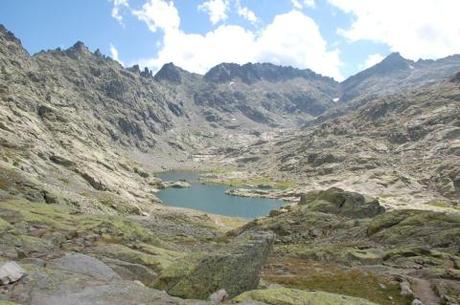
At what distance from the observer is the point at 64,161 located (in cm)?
16200

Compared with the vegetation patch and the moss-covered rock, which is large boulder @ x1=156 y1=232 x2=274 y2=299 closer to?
the moss-covered rock

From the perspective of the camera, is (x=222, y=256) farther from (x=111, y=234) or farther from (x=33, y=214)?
(x=33, y=214)

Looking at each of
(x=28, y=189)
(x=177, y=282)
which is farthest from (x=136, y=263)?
(x=28, y=189)

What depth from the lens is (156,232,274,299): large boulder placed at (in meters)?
24.9

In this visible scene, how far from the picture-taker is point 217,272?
1017 inches

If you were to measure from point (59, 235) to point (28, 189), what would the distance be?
42.2 m

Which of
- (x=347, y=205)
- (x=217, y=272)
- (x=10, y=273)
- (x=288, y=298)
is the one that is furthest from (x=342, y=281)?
(x=347, y=205)

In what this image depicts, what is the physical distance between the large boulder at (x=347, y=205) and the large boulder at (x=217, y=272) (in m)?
62.5

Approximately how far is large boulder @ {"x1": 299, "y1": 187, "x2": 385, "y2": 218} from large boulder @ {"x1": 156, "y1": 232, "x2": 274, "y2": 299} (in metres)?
62.5

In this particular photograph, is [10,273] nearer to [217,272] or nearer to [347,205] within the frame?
[217,272]

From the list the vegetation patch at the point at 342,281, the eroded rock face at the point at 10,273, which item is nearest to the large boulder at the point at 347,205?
the vegetation patch at the point at 342,281

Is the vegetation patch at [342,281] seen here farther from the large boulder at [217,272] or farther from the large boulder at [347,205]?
the large boulder at [347,205]

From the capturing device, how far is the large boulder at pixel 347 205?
291ft

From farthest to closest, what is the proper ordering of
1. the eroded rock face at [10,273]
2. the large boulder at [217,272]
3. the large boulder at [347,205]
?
the large boulder at [347,205]
the large boulder at [217,272]
the eroded rock face at [10,273]
